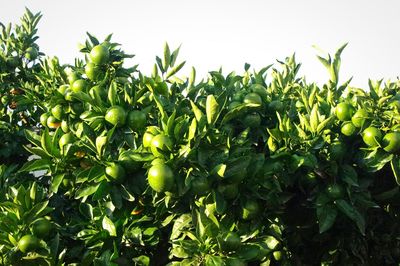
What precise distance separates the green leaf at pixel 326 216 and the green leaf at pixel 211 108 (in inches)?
36.0

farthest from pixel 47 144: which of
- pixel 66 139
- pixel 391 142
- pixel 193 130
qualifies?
pixel 391 142

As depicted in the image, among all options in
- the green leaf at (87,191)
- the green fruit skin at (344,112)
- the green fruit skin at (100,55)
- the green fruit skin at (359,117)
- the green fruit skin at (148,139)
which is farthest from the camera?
the green fruit skin at (100,55)

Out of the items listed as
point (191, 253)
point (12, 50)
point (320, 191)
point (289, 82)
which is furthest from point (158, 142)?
point (12, 50)

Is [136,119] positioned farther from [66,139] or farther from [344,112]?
[344,112]

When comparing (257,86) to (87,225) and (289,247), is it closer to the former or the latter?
(289,247)

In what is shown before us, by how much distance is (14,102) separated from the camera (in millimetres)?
4684

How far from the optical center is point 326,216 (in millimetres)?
2805

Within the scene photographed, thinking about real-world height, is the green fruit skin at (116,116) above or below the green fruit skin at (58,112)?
below

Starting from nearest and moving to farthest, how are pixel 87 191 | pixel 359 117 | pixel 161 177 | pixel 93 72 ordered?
pixel 161 177 < pixel 87 191 < pixel 359 117 < pixel 93 72

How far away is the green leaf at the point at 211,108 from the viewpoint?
2.44 m

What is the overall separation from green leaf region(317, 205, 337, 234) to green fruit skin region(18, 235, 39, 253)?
1.68 m

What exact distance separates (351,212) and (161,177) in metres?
1.25

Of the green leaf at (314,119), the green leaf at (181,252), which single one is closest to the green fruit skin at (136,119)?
the green leaf at (181,252)

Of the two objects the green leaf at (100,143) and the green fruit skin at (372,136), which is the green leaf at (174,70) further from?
the green fruit skin at (372,136)
